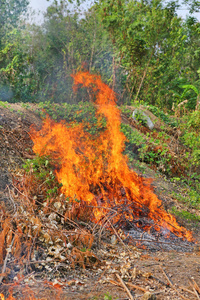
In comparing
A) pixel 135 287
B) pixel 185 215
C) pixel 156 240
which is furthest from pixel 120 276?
pixel 185 215

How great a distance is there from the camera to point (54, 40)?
11.9 meters

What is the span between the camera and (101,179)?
6.04 m

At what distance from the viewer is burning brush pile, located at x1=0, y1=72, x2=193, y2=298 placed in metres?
3.75

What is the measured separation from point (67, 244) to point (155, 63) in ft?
39.3

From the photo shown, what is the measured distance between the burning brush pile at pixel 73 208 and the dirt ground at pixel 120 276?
178 millimetres

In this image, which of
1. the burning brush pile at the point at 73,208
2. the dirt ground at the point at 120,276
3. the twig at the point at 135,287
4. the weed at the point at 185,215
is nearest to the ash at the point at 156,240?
the burning brush pile at the point at 73,208

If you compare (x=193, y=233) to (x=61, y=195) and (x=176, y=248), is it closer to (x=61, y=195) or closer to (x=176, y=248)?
(x=176, y=248)

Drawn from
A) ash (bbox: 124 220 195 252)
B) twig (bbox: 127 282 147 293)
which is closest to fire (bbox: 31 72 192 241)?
ash (bbox: 124 220 195 252)

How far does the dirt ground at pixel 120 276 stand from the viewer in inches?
124

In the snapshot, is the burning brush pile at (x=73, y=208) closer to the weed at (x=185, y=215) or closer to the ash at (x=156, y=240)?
the ash at (x=156, y=240)

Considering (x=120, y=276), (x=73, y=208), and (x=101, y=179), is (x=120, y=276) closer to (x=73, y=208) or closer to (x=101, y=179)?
(x=73, y=208)

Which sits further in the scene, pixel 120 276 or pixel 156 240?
pixel 156 240

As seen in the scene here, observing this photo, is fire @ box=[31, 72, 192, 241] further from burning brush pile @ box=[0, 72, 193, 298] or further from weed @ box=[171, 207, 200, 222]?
weed @ box=[171, 207, 200, 222]

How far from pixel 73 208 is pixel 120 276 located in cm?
156
